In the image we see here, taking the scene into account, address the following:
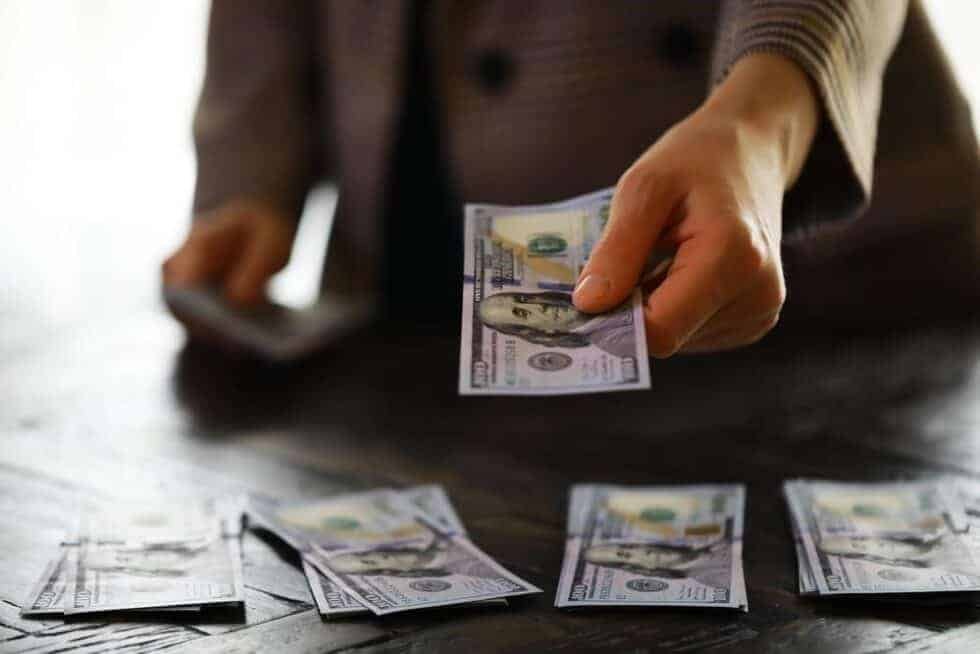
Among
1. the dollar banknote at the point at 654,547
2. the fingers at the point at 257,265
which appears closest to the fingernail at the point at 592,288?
the dollar banknote at the point at 654,547

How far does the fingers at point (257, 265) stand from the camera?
1.62 m

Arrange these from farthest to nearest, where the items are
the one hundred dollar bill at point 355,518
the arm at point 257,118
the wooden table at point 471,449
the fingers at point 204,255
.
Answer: the arm at point 257,118 < the fingers at point 204,255 < the one hundred dollar bill at point 355,518 < the wooden table at point 471,449

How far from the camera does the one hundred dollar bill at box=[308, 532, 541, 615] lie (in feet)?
2.57

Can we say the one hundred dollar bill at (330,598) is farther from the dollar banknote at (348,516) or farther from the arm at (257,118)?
the arm at (257,118)

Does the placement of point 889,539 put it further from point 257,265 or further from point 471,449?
point 257,265

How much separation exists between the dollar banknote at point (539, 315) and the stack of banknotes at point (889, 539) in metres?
0.20

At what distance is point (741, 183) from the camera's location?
0.78 m

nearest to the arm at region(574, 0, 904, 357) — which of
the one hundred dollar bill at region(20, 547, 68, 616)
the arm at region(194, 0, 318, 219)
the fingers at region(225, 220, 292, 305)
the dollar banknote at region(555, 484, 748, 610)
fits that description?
the dollar banknote at region(555, 484, 748, 610)

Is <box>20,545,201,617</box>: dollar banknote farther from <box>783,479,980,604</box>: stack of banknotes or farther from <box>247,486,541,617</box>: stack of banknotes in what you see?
<box>783,479,980,604</box>: stack of banknotes

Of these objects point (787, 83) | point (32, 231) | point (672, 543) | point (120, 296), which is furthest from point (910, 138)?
point (32, 231)

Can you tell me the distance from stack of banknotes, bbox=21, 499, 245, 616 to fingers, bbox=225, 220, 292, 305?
2.09 feet

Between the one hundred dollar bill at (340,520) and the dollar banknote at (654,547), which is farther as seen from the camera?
the one hundred dollar bill at (340,520)

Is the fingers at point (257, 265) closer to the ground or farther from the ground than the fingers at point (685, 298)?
farther from the ground

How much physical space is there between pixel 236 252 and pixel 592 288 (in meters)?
1.00
